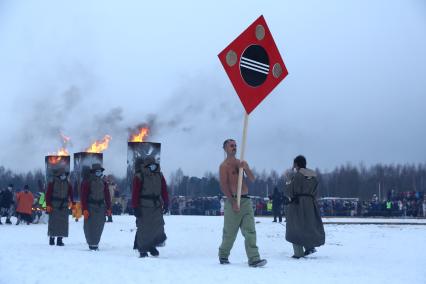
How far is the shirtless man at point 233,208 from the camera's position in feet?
32.1

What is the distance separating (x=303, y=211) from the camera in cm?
1167

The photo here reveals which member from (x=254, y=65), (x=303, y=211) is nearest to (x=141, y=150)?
(x=303, y=211)

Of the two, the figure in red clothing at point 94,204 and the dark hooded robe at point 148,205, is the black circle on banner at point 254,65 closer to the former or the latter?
the dark hooded robe at point 148,205

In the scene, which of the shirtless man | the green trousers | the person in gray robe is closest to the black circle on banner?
the shirtless man

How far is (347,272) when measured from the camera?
8.84 meters

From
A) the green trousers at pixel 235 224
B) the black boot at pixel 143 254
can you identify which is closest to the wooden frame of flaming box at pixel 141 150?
the black boot at pixel 143 254

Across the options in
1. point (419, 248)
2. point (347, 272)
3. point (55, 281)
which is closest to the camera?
point (55, 281)

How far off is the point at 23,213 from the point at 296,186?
1455cm

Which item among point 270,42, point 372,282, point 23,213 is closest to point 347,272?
point 372,282

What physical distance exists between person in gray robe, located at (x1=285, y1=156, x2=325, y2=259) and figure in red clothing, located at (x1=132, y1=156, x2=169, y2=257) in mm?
2289

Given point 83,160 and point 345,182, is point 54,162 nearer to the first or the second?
point 83,160

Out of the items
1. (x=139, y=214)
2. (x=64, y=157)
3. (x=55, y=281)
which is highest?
(x=64, y=157)

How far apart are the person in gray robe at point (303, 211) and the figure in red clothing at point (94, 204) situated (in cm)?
378

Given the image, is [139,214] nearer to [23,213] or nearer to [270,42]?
[270,42]
